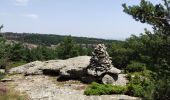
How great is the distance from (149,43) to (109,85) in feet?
37.9

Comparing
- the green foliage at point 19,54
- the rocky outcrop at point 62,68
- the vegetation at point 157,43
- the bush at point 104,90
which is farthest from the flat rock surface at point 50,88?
the green foliage at point 19,54

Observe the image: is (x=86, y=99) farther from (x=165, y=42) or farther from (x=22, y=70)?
(x=22, y=70)

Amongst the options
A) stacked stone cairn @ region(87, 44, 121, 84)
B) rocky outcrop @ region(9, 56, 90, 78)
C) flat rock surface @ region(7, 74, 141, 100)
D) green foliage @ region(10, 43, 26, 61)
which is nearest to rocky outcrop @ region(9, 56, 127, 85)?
rocky outcrop @ region(9, 56, 90, 78)

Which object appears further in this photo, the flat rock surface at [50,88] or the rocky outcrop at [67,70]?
the rocky outcrop at [67,70]

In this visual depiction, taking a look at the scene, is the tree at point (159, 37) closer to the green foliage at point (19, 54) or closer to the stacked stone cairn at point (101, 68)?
the stacked stone cairn at point (101, 68)

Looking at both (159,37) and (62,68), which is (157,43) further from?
(62,68)

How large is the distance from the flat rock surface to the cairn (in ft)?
4.81

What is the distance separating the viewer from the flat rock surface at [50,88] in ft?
82.6

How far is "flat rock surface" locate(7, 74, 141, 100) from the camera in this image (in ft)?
82.6

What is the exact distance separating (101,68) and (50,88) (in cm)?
462

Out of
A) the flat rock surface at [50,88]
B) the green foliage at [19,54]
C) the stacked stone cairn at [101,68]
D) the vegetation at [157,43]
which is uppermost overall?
the vegetation at [157,43]

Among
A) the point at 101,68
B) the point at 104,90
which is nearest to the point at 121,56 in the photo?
the point at 101,68

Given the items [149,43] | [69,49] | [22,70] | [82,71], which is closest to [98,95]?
[82,71]

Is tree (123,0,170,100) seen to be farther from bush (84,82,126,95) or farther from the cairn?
the cairn
